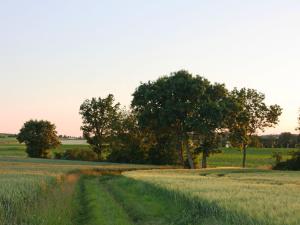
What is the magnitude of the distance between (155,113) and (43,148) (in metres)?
54.5

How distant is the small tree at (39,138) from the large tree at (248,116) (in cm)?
5265

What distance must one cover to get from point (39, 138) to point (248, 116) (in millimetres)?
57740

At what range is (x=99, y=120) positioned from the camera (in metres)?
116

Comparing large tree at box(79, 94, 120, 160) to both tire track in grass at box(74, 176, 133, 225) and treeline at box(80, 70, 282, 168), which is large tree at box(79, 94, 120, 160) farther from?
tire track in grass at box(74, 176, 133, 225)

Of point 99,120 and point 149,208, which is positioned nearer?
point 149,208

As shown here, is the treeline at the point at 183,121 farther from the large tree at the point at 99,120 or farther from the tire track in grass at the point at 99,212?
the tire track in grass at the point at 99,212

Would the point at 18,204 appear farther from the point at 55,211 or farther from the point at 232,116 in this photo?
the point at 232,116

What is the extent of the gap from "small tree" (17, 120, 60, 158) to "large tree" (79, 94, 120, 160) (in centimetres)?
1504

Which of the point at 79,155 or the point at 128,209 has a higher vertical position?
the point at 79,155

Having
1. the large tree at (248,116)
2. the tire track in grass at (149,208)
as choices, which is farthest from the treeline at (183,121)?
the tire track in grass at (149,208)

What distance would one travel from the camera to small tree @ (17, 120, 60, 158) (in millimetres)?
126750

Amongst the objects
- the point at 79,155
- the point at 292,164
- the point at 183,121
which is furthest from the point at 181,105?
Result: the point at 79,155

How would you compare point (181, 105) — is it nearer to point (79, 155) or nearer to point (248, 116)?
point (248, 116)

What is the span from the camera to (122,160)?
346 ft
